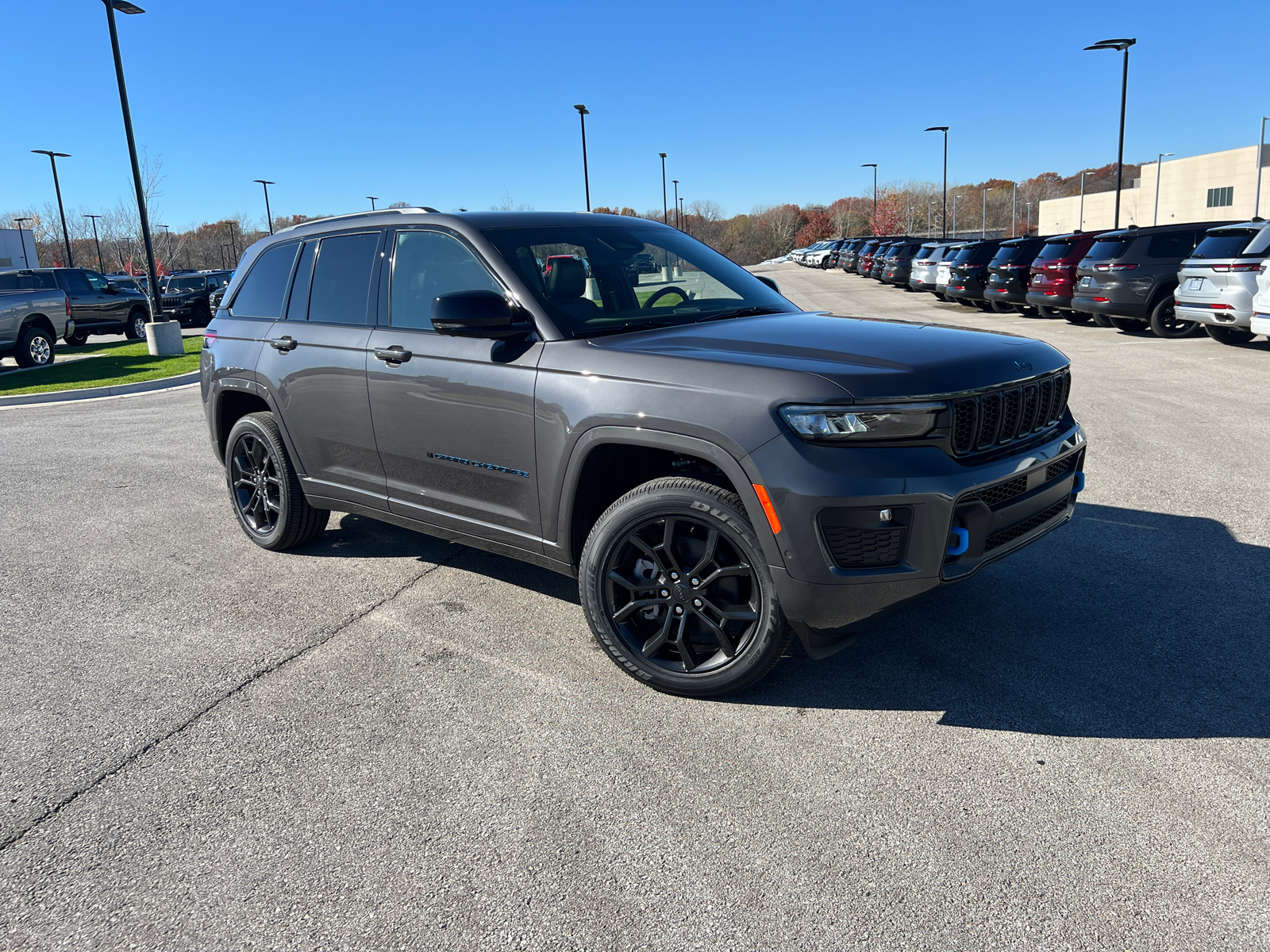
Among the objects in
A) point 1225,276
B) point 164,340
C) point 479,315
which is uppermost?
point 479,315

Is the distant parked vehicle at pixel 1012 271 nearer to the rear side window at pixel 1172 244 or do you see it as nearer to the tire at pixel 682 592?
the rear side window at pixel 1172 244

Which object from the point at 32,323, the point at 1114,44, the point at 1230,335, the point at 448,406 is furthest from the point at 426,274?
the point at 1114,44

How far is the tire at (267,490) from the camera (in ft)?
17.2

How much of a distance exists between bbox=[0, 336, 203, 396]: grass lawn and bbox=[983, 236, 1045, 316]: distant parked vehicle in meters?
16.1

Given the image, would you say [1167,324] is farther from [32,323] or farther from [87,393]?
[32,323]

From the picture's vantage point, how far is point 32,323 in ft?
57.3

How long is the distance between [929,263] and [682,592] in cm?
2556

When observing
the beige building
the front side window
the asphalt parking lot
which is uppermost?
the beige building

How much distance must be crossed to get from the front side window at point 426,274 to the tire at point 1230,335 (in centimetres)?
1338

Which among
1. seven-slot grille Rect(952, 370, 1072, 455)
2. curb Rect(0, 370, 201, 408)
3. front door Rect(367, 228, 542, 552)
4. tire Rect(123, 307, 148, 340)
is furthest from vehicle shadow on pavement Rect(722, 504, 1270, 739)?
tire Rect(123, 307, 148, 340)

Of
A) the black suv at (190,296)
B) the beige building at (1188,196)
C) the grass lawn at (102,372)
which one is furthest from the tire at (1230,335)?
the beige building at (1188,196)

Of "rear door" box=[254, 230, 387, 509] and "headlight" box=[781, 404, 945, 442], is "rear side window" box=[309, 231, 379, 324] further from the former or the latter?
"headlight" box=[781, 404, 945, 442]

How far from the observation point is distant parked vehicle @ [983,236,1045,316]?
2002 centimetres

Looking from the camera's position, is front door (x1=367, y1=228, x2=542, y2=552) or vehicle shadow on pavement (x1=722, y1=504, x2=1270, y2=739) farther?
front door (x1=367, y1=228, x2=542, y2=552)
